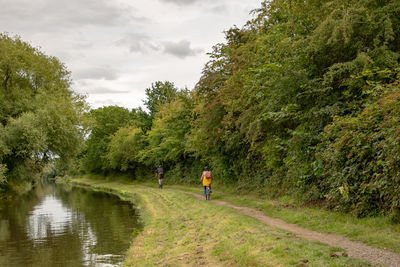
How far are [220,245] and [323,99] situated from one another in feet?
23.7

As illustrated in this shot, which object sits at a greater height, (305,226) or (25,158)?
(25,158)

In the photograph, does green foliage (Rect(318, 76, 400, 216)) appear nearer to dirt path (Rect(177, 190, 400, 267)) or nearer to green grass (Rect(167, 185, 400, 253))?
green grass (Rect(167, 185, 400, 253))

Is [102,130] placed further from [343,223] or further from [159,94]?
[343,223]

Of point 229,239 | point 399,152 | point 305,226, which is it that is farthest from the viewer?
point 305,226

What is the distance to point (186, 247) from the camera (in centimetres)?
959

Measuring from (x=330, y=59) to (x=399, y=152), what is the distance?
612cm

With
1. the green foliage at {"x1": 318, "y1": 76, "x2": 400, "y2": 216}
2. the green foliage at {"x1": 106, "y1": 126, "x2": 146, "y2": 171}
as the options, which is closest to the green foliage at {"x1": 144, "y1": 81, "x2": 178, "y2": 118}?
the green foliage at {"x1": 106, "y1": 126, "x2": 146, "y2": 171}

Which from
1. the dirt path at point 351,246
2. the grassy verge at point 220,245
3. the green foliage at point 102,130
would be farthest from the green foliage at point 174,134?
the green foliage at point 102,130

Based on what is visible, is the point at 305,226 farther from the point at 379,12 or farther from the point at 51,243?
the point at 51,243

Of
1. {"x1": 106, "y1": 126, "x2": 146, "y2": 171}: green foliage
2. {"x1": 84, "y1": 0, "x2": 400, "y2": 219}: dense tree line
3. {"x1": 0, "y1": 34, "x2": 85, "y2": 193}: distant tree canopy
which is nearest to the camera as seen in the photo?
{"x1": 84, "y1": 0, "x2": 400, "y2": 219}: dense tree line

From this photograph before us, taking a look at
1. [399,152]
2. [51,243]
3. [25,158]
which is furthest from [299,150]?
[25,158]

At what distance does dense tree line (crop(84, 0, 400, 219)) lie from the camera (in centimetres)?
→ 986

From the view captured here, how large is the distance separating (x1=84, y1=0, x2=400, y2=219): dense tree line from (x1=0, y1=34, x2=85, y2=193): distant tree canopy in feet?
44.8

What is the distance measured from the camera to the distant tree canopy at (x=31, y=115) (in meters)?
26.1
